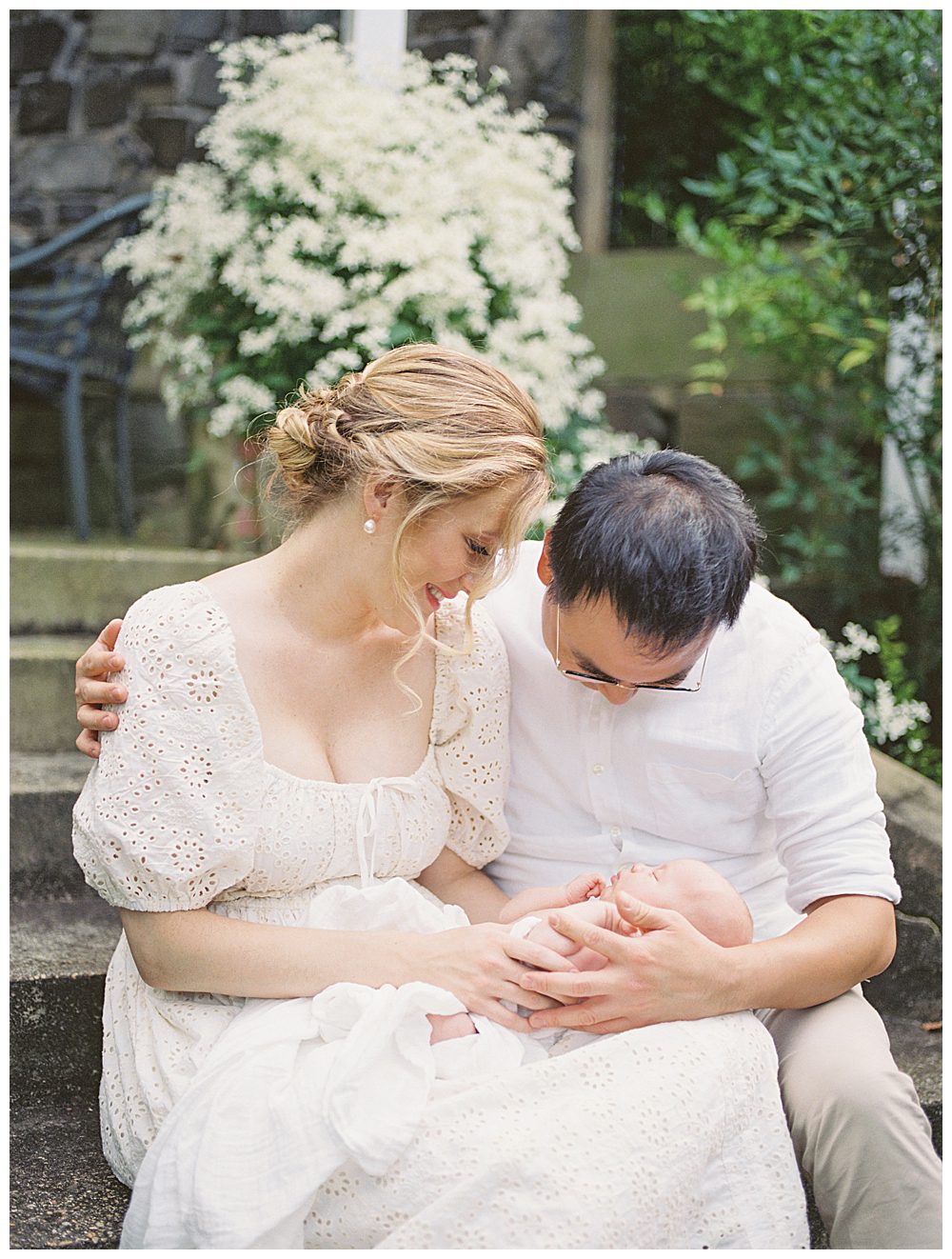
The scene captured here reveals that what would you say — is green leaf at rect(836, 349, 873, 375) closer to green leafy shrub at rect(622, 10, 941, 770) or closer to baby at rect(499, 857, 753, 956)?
green leafy shrub at rect(622, 10, 941, 770)

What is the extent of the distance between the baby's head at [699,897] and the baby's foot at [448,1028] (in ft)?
0.92

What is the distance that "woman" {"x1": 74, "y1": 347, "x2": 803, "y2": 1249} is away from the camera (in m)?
1.40

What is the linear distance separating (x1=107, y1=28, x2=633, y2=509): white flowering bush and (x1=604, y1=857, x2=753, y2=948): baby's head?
5.63ft

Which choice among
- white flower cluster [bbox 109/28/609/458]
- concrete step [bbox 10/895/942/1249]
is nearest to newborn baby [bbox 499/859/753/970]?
concrete step [bbox 10/895/942/1249]

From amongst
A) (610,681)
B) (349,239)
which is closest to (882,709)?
(610,681)

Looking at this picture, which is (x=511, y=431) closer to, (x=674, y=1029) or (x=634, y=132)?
(x=674, y=1029)

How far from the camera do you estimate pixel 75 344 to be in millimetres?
3855

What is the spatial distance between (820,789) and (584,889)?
1.22 ft

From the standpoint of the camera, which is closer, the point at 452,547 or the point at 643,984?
the point at 643,984

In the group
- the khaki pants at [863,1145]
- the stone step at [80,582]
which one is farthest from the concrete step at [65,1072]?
the stone step at [80,582]

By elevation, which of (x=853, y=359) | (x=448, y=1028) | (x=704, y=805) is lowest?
(x=448, y=1028)

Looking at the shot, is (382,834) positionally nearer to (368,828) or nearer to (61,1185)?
(368,828)

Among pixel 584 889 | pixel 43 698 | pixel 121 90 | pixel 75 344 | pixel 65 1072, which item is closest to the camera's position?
pixel 584 889

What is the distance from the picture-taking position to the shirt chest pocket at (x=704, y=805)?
185 cm
